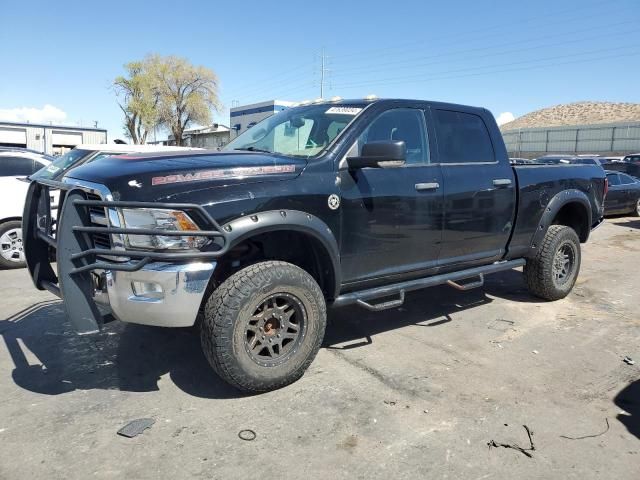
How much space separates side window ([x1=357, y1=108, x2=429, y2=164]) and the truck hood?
2.69ft

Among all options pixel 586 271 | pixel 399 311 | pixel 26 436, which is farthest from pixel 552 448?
pixel 586 271

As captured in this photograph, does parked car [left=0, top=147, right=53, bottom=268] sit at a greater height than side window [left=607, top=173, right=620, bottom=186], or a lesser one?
lesser

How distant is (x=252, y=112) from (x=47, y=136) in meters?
38.9

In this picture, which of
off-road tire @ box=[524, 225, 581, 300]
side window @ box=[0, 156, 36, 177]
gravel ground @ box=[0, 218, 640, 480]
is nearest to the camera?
gravel ground @ box=[0, 218, 640, 480]

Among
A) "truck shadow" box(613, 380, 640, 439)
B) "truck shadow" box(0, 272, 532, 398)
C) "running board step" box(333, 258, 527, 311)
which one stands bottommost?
"truck shadow" box(0, 272, 532, 398)

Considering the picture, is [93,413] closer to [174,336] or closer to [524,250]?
[174,336]

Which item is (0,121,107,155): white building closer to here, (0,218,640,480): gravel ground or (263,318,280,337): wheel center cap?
(0,218,640,480): gravel ground

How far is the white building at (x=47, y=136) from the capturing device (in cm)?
5409

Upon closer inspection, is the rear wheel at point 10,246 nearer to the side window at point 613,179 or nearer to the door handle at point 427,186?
the door handle at point 427,186

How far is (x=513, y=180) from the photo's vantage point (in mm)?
5031

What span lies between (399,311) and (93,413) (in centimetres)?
317

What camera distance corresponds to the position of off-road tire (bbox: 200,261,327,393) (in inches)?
125

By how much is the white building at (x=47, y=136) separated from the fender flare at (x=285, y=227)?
5709cm

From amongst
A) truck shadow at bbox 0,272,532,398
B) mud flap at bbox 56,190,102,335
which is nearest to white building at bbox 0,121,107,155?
truck shadow at bbox 0,272,532,398
